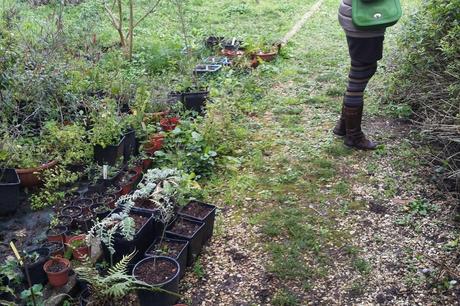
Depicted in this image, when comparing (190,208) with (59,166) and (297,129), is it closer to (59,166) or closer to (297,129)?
(59,166)

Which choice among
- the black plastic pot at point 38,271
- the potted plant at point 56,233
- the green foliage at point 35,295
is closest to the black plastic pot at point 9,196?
the potted plant at point 56,233

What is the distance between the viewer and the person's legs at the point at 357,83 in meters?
4.43

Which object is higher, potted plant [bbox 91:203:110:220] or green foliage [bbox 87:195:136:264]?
Answer: green foliage [bbox 87:195:136:264]

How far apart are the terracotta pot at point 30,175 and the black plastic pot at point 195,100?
2036 millimetres

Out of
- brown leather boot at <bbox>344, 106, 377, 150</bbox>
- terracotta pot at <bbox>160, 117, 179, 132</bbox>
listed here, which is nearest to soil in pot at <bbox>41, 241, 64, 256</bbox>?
terracotta pot at <bbox>160, 117, 179, 132</bbox>

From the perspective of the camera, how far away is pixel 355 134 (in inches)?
194

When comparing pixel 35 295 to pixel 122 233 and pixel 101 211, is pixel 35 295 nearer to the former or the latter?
pixel 122 233

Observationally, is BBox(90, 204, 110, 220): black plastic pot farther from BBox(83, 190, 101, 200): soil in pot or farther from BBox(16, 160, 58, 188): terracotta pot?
BBox(16, 160, 58, 188): terracotta pot

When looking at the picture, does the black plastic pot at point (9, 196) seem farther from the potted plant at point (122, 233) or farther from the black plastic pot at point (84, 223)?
the potted plant at point (122, 233)

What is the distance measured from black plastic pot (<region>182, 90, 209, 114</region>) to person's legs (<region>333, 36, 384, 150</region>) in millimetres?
1623

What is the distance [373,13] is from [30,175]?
128 inches

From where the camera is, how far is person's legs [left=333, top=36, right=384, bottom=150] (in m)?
4.43

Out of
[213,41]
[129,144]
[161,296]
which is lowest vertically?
[213,41]

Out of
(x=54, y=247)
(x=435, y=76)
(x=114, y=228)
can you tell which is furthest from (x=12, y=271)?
(x=435, y=76)
